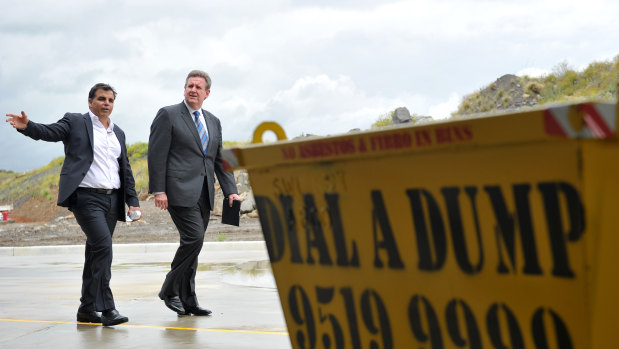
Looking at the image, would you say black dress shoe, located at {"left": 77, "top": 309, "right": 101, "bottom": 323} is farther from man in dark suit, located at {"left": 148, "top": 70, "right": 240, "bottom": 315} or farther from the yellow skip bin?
the yellow skip bin

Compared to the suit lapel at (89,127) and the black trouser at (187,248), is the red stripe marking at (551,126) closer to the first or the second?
the black trouser at (187,248)

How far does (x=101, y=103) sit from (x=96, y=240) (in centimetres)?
113

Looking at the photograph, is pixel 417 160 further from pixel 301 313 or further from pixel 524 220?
pixel 301 313

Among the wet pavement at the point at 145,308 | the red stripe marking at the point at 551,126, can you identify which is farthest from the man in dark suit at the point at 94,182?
the red stripe marking at the point at 551,126

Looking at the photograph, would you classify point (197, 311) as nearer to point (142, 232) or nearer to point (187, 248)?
point (187, 248)

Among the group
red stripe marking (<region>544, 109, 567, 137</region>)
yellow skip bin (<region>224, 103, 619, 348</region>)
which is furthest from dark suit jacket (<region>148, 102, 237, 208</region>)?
red stripe marking (<region>544, 109, 567, 137</region>)

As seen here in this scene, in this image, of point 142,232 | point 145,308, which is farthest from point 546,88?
point 145,308

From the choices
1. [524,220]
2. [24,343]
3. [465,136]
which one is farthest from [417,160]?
[24,343]

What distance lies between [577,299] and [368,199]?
69 centimetres

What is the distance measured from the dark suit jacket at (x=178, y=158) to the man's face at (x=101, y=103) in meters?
0.40

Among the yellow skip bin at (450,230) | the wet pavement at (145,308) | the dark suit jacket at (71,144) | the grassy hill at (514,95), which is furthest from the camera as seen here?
the grassy hill at (514,95)

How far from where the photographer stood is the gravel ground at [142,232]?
1948cm

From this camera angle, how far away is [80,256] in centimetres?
1630

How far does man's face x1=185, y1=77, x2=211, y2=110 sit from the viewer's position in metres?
6.91
